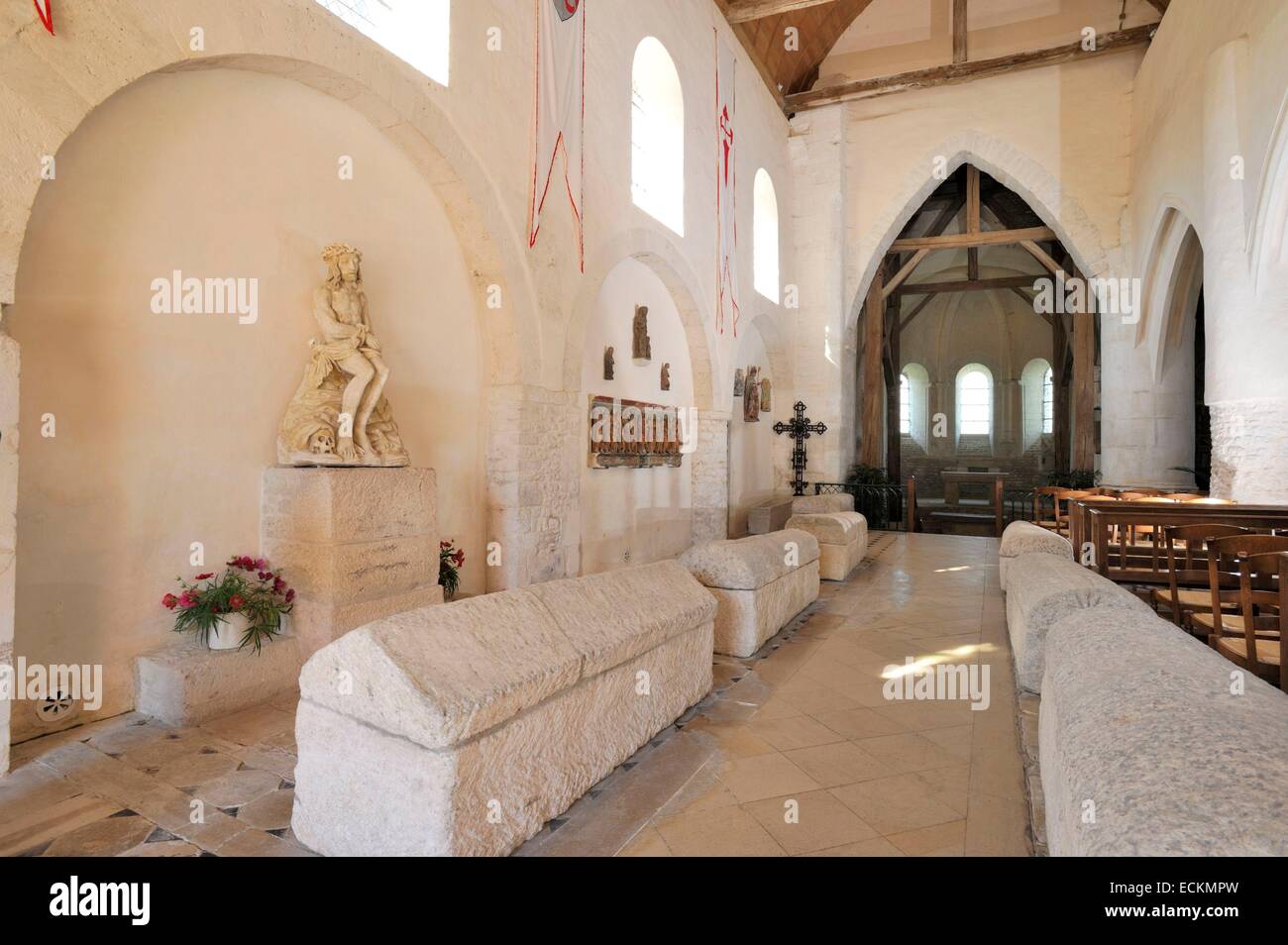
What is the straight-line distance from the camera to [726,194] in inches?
399

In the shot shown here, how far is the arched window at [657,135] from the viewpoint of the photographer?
8.26 m

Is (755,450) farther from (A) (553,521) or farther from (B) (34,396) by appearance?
(B) (34,396)

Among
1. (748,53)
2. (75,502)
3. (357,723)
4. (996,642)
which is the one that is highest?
(748,53)

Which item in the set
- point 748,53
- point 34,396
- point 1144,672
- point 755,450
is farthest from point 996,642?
point 748,53

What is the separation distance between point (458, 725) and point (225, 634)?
2234mm

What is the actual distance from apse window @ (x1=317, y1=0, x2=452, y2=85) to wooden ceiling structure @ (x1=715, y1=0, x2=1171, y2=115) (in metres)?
6.54

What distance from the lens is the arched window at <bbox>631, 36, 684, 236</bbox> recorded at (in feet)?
27.1

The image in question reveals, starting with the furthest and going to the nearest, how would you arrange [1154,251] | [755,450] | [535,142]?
[755,450]
[1154,251]
[535,142]

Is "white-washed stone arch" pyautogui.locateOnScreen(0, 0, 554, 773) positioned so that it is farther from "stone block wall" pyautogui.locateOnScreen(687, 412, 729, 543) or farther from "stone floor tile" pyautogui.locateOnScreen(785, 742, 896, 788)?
"stone block wall" pyautogui.locateOnScreen(687, 412, 729, 543)

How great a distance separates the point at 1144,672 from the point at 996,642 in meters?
3.30

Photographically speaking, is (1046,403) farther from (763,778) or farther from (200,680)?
(200,680)

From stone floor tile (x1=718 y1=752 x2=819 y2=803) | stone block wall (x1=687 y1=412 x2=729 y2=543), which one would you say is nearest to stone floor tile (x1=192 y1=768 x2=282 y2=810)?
stone floor tile (x1=718 y1=752 x2=819 y2=803)

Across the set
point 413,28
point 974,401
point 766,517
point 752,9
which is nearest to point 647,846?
point 413,28

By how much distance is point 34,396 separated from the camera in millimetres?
3184
